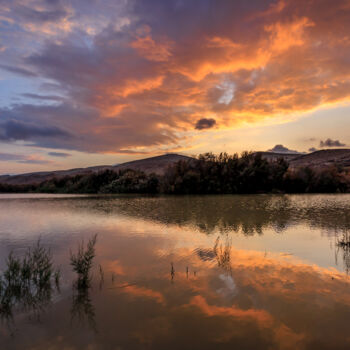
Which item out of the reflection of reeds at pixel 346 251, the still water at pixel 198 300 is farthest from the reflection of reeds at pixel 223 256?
the reflection of reeds at pixel 346 251

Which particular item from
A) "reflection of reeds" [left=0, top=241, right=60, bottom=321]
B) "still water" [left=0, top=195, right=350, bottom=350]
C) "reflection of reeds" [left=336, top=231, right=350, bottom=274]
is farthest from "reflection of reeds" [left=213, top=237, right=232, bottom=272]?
"reflection of reeds" [left=0, top=241, right=60, bottom=321]

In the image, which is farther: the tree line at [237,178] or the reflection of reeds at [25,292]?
the tree line at [237,178]

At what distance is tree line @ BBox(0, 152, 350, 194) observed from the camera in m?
50.6

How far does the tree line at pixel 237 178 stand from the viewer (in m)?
50.6

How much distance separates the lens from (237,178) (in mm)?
51469

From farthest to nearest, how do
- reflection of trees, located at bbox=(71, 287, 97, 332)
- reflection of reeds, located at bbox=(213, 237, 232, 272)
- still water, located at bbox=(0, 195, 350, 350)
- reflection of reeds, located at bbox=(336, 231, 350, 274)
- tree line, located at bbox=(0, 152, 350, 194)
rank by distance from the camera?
tree line, located at bbox=(0, 152, 350, 194) < reflection of reeds, located at bbox=(213, 237, 232, 272) < reflection of reeds, located at bbox=(336, 231, 350, 274) < reflection of trees, located at bbox=(71, 287, 97, 332) < still water, located at bbox=(0, 195, 350, 350)

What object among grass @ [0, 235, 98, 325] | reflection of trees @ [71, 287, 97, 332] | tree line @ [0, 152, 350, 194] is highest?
tree line @ [0, 152, 350, 194]

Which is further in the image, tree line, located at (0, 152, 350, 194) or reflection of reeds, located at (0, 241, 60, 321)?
tree line, located at (0, 152, 350, 194)

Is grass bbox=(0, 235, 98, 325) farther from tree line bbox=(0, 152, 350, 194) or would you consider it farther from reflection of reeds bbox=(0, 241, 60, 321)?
tree line bbox=(0, 152, 350, 194)

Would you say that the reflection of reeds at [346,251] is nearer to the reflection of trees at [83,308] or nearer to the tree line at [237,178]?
the reflection of trees at [83,308]

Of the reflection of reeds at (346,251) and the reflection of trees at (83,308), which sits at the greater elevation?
the reflection of reeds at (346,251)

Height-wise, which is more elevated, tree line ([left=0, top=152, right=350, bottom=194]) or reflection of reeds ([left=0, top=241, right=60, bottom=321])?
tree line ([left=0, top=152, right=350, bottom=194])

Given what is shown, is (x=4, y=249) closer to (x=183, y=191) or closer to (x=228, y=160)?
(x=183, y=191)

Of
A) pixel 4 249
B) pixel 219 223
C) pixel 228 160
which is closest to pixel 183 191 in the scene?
pixel 228 160
